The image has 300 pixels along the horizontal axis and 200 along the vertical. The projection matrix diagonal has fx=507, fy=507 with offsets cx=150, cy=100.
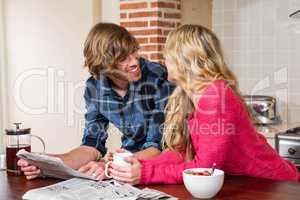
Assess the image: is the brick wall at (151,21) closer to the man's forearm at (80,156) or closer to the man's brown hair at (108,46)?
the man's brown hair at (108,46)

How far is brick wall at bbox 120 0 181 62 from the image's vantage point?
3639 millimetres

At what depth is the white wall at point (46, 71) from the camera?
13.5 ft

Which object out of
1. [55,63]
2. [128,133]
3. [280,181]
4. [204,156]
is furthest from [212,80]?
[55,63]

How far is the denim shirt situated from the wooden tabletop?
24.0 inches

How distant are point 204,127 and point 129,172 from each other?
32cm

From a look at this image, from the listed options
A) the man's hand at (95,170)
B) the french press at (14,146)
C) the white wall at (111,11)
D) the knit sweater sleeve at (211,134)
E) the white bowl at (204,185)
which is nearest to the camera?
the white bowl at (204,185)

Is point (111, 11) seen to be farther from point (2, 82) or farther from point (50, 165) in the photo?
point (50, 165)

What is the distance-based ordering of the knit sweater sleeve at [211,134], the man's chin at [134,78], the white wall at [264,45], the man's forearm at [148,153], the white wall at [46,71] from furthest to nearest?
the white wall at [46,71]
the white wall at [264,45]
the man's chin at [134,78]
the man's forearm at [148,153]
the knit sweater sleeve at [211,134]

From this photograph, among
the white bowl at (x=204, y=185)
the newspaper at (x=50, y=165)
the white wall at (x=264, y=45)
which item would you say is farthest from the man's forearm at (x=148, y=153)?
the white wall at (x=264, y=45)

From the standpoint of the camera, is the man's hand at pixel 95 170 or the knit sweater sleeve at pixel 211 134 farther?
the man's hand at pixel 95 170

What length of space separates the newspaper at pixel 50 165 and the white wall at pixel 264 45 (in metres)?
2.32

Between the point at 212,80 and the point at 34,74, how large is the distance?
101 inches

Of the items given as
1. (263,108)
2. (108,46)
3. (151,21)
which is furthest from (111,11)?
(108,46)

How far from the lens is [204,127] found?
183 centimetres
